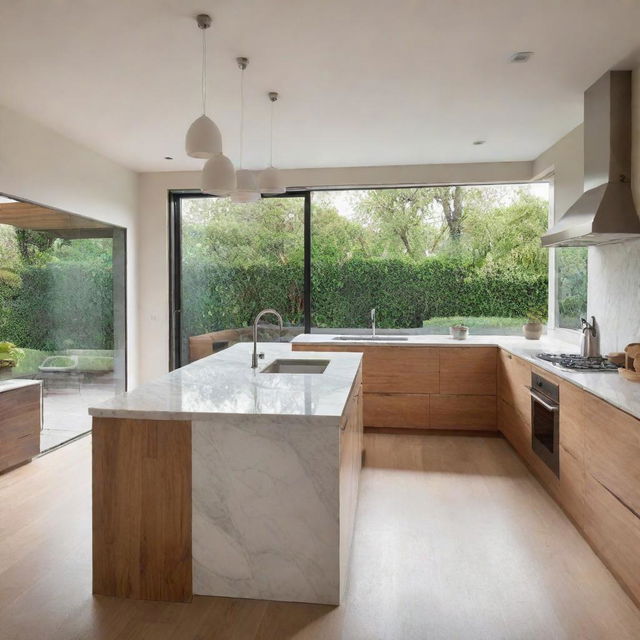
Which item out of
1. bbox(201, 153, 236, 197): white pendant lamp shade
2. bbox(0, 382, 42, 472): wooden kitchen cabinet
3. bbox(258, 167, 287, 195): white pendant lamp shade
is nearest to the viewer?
bbox(201, 153, 236, 197): white pendant lamp shade

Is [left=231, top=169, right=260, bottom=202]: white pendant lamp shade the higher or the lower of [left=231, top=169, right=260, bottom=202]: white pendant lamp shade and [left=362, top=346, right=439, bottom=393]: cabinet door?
the higher

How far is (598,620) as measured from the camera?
6.24 ft

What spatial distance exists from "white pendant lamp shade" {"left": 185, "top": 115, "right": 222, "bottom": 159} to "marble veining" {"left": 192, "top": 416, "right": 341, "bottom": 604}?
127 centimetres

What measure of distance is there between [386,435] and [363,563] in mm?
2186

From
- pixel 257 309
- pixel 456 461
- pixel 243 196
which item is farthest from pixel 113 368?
pixel 456 461

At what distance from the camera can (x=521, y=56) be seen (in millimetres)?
2766

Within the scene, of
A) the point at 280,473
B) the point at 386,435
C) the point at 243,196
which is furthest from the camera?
the point at 386,435

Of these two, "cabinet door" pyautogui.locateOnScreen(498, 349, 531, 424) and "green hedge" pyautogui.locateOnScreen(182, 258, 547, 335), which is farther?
"green hedge" pyautogui.locateOnScreen(182, 258, 547, 335)

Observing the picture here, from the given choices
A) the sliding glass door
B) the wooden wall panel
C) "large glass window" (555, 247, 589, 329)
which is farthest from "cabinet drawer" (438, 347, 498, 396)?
the wooden wall panel

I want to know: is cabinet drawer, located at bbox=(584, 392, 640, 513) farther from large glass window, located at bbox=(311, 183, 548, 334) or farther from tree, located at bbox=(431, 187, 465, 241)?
tree, located at bbox=(431, 187, 465, 241)

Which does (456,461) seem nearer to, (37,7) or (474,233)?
(474,233)

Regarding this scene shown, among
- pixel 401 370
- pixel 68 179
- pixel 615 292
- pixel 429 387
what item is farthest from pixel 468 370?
pixel 68 179

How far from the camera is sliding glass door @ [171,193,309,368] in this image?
541cm

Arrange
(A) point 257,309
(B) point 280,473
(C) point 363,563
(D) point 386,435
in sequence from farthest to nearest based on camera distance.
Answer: (A) point 257,309, (D) point 386,435, (C) point 363,563, (B) point 280,473
